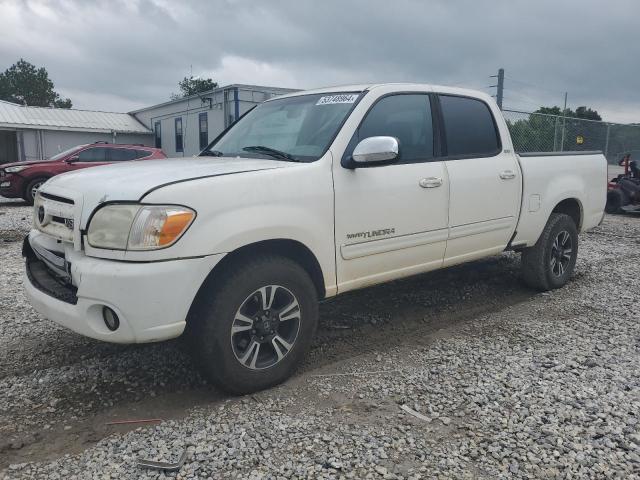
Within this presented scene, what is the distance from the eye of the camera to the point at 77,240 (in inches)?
115

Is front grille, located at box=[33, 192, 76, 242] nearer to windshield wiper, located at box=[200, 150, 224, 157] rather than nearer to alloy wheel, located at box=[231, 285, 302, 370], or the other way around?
alloy wheel, located at box=[231, 285, 302, 370]

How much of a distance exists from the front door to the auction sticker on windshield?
127 mm

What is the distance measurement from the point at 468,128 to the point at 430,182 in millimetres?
895

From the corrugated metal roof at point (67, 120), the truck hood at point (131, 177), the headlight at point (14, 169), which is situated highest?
the corrugated metal roof at point (67, 120)

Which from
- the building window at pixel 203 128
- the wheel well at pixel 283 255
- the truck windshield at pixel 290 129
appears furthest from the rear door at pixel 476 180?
the building window at pixel 203 128

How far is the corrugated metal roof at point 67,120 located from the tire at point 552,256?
27651mm

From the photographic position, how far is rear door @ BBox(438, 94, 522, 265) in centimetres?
429

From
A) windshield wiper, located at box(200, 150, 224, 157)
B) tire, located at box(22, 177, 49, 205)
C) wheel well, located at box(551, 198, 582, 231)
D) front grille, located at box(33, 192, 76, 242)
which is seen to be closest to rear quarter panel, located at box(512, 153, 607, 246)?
wheel well, located at box(551, 198, 582, 231)

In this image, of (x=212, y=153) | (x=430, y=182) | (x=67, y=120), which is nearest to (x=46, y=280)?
(x=212, y=153)

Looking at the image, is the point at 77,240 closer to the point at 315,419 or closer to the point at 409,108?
the point at 315,419

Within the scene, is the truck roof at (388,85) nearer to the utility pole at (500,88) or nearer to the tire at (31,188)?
the utility pole at (500,88)

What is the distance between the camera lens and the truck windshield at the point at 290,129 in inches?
145

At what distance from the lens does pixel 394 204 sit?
3.77 metres

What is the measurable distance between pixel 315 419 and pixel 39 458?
1.38 metres
